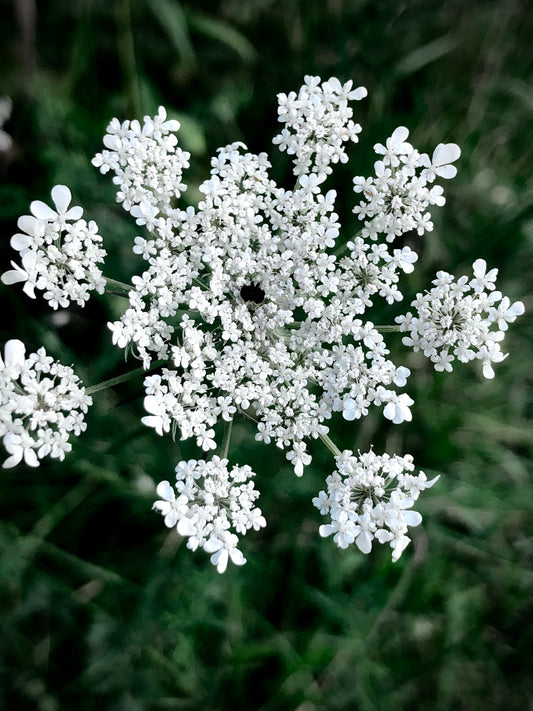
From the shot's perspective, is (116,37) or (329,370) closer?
(329,370)

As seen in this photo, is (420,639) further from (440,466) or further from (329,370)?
(329,370)

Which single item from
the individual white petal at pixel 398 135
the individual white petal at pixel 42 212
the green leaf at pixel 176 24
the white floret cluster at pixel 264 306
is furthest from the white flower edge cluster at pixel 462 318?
the green leaf at pixel 176 24

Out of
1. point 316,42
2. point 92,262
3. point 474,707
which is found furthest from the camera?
point 316,42

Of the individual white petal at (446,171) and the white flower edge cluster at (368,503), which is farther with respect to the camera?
the individual white petal at (446,171)

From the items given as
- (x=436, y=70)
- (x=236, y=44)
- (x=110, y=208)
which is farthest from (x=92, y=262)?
(x=436, y=70)

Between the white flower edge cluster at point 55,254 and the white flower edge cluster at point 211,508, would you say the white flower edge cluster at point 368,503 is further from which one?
the white flower edge cluster at point 55,254

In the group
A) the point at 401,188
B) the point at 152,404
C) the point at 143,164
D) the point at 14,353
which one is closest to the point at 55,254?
the point at 14,353

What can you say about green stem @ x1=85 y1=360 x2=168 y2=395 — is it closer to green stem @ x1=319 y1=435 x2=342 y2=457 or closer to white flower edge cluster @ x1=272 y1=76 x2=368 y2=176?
green stem @ x1=319 y1=435 x2=342 y2=457
